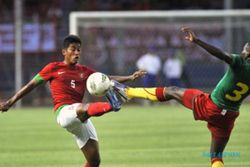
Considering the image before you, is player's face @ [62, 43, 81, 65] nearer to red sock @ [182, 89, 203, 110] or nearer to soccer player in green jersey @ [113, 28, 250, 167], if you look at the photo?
soccer player in green jersey @ [113, 28, 250, 167]

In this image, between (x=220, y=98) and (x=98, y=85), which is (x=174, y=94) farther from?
(x=98, y=85)

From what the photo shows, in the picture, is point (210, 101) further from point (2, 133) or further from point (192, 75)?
point (192, 75)

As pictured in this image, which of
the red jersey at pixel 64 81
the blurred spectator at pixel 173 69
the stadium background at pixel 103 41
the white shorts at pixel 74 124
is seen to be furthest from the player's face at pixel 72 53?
the blurred spectator at pixel 173 69

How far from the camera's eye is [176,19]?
27.2m

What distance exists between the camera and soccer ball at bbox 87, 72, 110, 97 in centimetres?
1023

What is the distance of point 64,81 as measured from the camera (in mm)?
10789

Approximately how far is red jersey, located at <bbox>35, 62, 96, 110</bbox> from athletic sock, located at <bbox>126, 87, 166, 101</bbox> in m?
0.65

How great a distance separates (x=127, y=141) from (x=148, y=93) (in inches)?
252

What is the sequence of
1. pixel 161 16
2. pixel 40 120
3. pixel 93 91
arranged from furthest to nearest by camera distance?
1. pixel 161 16
2. pixel 40 120
3. pixel 93 91

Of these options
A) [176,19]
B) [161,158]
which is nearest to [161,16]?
[176,19]

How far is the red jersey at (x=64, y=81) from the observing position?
35.1 ft

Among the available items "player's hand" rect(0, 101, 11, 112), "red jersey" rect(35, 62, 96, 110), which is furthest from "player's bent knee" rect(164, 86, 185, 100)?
"player's hand" rect(0, 101, 11, 112)

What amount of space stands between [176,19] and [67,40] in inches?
652

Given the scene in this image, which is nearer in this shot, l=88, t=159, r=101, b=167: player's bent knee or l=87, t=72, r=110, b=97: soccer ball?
l=87, t=72, r=110, b=97: soccer ball
